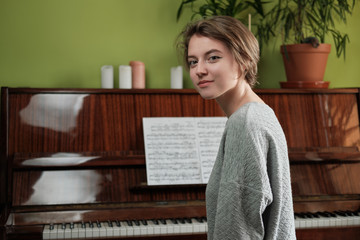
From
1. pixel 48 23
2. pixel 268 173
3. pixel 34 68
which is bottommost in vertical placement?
pixel 268 173

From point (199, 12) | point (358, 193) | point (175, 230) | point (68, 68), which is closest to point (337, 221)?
point (358, 193)

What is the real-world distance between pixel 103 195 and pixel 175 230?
0.45 meters

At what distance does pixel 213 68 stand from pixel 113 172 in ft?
4.98

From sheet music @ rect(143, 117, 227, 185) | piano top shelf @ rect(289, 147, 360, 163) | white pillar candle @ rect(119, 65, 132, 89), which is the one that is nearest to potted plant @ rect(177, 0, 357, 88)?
piano top shelf @ rect(289, 147, 360, 163)

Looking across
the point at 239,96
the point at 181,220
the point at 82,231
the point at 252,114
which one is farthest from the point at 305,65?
the point at 252,114

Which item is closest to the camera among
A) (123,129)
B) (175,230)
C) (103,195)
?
(175,230)

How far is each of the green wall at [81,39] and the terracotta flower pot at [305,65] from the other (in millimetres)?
704

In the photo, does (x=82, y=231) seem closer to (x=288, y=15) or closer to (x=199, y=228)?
(x=199, y=228)

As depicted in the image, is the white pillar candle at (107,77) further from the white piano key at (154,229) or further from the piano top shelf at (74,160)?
the white piano key at (154,229)

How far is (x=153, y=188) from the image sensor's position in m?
2.57

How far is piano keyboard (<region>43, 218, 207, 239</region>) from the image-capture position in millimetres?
2227

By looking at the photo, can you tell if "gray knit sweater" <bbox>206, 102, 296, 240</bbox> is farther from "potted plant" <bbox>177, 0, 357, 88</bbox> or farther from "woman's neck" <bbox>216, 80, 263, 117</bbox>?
"potted plant" <bbox>177, 0, 357, 88</bbox>

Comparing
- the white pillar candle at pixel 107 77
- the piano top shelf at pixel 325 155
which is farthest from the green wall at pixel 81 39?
the piano top shelf at pixel 325 155

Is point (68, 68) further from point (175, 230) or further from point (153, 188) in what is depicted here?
point (175, 230)
